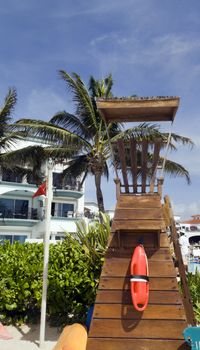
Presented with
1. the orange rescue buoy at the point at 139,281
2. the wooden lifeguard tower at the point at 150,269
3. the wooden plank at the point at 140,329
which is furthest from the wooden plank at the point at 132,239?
the wooden plank at the point at 140,329

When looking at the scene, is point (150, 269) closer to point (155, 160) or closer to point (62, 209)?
point (155, 160)

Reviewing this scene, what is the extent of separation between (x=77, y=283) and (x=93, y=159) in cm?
1251

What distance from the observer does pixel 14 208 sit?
105 ft

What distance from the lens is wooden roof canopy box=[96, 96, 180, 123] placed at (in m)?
5.68

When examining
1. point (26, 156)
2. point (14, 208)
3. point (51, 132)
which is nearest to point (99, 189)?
point (51, 132)

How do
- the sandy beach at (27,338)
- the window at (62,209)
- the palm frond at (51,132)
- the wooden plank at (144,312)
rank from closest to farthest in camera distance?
1. the wooden plank at (144,312)
2. the sandy beach at (27,338)
3. the palm frond at (51,132)
4. the window at (62,209)

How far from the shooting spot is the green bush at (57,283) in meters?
7.93

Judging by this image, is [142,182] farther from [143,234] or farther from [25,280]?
[25,280]

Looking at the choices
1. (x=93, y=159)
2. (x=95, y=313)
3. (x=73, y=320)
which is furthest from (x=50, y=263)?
(x=93, y=159)

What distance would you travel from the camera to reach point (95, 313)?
5.20 meters

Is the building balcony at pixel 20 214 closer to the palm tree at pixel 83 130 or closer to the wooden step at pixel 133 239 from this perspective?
the palm tree at pixel 83 130

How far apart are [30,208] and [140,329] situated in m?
27.9

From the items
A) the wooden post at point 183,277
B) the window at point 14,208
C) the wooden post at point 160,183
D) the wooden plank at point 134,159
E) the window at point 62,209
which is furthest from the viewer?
the window at point 62,209

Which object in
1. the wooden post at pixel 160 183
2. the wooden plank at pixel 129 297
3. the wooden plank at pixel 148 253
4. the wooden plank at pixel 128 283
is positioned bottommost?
the wooden plank at pixel 129 297
